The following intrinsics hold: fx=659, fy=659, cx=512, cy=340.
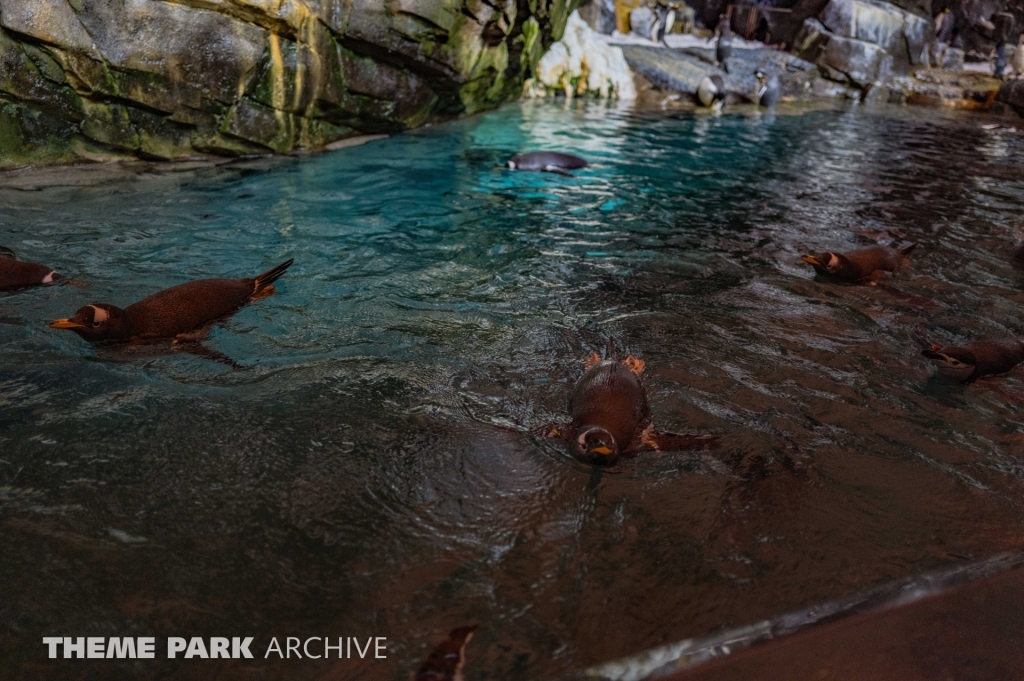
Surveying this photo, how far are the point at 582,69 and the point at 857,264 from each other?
14.5 metres

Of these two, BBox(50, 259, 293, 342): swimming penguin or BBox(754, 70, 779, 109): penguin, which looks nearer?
BBox(50, 259, 293, 342): swimming penguin

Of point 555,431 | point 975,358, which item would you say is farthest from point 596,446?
point 975,358

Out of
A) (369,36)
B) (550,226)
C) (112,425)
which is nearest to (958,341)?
(550,226)

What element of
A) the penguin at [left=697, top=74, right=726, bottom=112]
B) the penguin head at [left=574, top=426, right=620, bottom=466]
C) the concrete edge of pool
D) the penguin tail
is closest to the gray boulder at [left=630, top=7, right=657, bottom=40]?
the penguin at [left=697, top=74, right=726, bottom=112]

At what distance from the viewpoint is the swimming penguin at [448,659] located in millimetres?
2020

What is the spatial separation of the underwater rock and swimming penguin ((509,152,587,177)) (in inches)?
352

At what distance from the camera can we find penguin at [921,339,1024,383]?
406 cm

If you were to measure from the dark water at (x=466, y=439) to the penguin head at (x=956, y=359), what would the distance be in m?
0.11

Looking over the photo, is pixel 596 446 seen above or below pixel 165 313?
below

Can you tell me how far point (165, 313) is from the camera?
4.13 m

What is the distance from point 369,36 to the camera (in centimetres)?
998

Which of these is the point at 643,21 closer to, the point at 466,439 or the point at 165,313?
the point at 165,313

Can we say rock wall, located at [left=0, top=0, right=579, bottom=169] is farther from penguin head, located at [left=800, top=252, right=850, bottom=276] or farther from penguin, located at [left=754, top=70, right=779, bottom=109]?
penguin, located at [left=754, top=70, right=779, bottom=109]

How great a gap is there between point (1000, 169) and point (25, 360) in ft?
46.3
